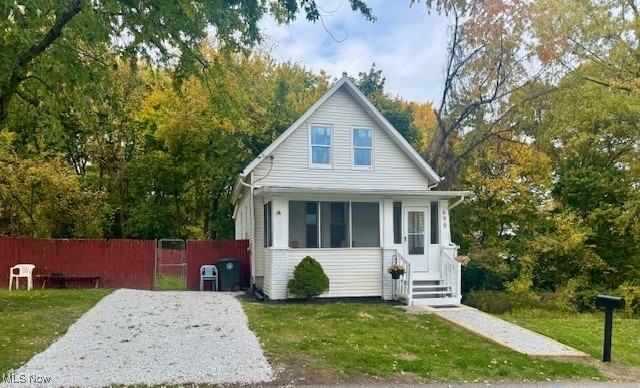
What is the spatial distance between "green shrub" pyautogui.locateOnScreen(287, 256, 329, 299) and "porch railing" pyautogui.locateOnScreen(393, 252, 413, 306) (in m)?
2.03

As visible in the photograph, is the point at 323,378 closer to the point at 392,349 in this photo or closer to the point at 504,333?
the point at 392,349

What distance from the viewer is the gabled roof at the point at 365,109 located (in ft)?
46.2

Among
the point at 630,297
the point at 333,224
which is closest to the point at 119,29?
the point at 333,224

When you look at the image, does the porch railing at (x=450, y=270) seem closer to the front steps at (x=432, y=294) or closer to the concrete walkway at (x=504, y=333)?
the front steps at (x=432, y=294)

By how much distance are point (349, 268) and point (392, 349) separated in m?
5.75

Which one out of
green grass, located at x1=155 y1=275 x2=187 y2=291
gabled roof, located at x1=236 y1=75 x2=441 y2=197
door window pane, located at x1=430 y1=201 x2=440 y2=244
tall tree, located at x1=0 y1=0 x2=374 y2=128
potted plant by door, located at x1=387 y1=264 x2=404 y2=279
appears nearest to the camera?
tall tree, located at x1=0 y1=0 x2=374 y2=128

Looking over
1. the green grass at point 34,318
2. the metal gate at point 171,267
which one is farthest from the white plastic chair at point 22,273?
the metal gate at point 171,267

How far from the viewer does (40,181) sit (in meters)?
19.5

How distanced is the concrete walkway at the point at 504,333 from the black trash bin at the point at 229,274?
5796mm

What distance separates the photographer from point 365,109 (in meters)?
14.9

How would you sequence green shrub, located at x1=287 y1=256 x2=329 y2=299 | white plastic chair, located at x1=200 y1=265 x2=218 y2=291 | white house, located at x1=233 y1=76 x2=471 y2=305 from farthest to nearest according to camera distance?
white plastic chair, located at x1=200 y1=265 x2=218 y2=291, white house, located at x1=233 y1=76 x2=471 y2=305, green shrub, located at x1=287 y1=256 x2=329 y2=299

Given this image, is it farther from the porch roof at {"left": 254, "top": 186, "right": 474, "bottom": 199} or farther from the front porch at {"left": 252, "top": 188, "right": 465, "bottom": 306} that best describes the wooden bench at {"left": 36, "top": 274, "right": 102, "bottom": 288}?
the porch roof at {"left": 254, "top": 186, "right": 474, "bottom": 199}

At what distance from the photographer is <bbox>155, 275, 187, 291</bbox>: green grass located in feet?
53.5

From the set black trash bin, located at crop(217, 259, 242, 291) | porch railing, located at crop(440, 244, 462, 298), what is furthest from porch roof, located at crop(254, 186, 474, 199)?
black trash bin, located at crop(217, 259, 242, 291)
